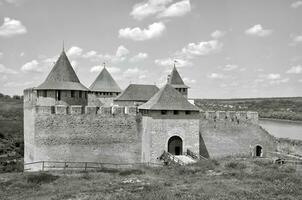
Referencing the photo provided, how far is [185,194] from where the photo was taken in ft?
29.4

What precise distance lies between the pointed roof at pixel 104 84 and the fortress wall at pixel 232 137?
9.82 metres

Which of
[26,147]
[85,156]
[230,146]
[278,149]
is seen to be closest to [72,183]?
[85,156]

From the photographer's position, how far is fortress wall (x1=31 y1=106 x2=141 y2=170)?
1597 centimetres

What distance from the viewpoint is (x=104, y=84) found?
25.9 meters

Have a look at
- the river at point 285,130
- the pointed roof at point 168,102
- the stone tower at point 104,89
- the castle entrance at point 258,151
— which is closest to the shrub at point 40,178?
the pointed roof at point 168,102

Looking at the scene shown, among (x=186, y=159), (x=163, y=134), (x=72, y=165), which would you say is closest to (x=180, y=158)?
(x=186, y=159)

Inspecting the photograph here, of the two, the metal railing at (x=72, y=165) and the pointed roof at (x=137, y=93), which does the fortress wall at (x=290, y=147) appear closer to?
the metal railing at (x=72, y=165)

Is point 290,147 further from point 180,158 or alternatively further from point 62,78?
point 62,78

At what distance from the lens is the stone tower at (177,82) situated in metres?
27.2

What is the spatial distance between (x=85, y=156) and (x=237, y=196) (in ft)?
32.7

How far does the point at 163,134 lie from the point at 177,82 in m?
11.4

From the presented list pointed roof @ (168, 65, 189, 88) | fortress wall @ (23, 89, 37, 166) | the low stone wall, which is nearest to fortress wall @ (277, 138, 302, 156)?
the low stone wall

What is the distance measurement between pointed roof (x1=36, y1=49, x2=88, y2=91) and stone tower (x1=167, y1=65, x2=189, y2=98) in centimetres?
1108

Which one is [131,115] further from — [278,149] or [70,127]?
[278,149]
